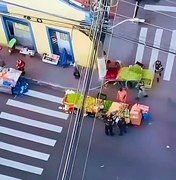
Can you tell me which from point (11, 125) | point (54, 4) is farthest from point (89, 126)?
point (54, 4)

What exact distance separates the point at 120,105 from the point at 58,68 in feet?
15.3

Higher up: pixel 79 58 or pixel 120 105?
pixel 79 58

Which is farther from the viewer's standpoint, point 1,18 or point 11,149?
point 1,18

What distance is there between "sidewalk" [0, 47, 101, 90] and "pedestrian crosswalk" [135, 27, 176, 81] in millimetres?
3134

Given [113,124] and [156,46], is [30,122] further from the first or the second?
[156,46]

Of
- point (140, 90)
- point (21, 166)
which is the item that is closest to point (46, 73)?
point (140, 90)

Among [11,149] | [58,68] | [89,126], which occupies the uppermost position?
[58,68]

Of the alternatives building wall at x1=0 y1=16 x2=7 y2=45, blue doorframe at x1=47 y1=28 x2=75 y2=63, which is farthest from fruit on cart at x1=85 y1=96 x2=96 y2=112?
building wall at x1=0 y1=16 x2=7 y2=45

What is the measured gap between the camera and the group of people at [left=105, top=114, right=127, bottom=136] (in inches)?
1207

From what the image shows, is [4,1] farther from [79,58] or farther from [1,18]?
[79,58]

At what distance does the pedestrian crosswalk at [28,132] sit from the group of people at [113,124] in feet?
7.64

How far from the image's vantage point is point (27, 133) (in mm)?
30938

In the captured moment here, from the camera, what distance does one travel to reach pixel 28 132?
30984 mm

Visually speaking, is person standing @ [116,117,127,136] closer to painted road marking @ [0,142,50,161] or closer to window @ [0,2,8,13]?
painted road marking @ [0,142,50,161]
